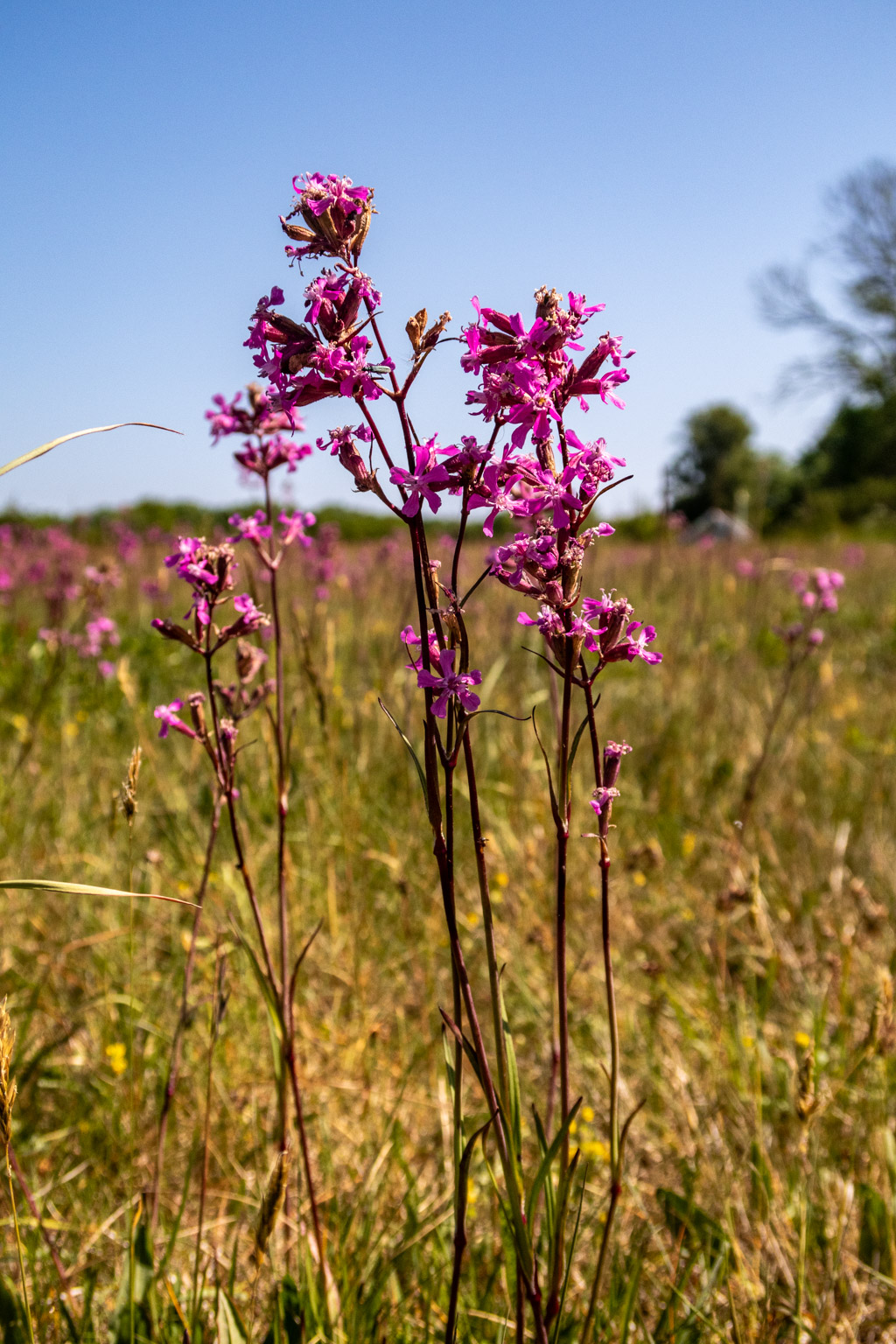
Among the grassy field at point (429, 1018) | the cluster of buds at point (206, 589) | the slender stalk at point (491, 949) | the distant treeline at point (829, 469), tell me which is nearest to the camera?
the slender stalk at point (491, 949)

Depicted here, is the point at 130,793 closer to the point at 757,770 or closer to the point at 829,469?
the point at 757,770

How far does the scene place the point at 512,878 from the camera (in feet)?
9.66

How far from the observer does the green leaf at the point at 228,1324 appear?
4.37 ft

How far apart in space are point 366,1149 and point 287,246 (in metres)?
1.89

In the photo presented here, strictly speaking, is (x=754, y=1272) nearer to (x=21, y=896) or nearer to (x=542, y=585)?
(x=542, y=585)

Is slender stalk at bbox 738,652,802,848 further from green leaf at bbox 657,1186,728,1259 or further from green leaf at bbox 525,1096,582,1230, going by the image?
green leaf at bbox 525,1096,582,1230

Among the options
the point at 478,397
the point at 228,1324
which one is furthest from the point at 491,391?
the point at 228,1324

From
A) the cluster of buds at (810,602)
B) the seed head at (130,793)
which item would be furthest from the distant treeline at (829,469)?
the seed head at (130,793)

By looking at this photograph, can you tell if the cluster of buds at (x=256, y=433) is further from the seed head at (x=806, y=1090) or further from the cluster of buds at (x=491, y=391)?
the seed head at (x=806, y=1090)

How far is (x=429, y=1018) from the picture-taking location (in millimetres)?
2445

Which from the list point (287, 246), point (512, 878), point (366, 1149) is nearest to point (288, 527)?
point (287, 246)

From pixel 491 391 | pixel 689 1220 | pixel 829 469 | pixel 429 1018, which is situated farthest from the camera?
pixel 829 469

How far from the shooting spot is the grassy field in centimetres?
160

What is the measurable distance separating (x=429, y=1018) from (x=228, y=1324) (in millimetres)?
1127
